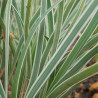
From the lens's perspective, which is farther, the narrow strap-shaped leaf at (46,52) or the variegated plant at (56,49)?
the narrow strap-shaped leaf at (46,52)

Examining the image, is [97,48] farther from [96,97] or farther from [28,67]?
[96,97]

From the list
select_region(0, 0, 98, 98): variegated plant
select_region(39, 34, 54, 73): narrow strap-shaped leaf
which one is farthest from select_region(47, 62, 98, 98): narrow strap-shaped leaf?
select_region(39, 34, 54, 73): narrow strap-shaped leaf

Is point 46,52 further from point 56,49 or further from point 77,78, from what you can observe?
point 77,78

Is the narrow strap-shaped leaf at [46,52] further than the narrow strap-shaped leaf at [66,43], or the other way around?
the narrow strap-shaped leaf at [46,52]

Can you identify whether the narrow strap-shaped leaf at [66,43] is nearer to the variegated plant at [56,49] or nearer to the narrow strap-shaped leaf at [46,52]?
the variegated plant at [56,49]

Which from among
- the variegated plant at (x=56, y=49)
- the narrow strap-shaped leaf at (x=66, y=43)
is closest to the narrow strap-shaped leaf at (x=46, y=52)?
the variegated plant at (x=56, y=49)

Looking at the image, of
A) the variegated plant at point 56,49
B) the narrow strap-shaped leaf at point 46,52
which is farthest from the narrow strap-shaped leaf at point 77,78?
the narrow strap-shaped leaf at point 46,52

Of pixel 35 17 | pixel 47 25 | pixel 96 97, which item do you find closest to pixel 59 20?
pixel 47 25

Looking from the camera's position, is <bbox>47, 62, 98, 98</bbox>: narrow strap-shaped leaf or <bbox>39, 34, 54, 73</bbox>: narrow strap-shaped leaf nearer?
<bbox>47, 62, 98, 98</bbox>: narrow strap-shaped leaf

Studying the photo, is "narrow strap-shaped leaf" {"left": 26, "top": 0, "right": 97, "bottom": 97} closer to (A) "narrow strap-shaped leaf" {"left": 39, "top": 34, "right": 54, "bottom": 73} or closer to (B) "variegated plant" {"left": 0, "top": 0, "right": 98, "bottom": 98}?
(B) "variegated plant" {"left": 0, "top": 0, "right": 98, "bottom": 98}

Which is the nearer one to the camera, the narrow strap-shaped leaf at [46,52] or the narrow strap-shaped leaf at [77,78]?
the narrow strap-shaped leaf at [77,78]

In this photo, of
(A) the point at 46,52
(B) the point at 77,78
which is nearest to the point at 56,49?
(A) the point at 46,52
